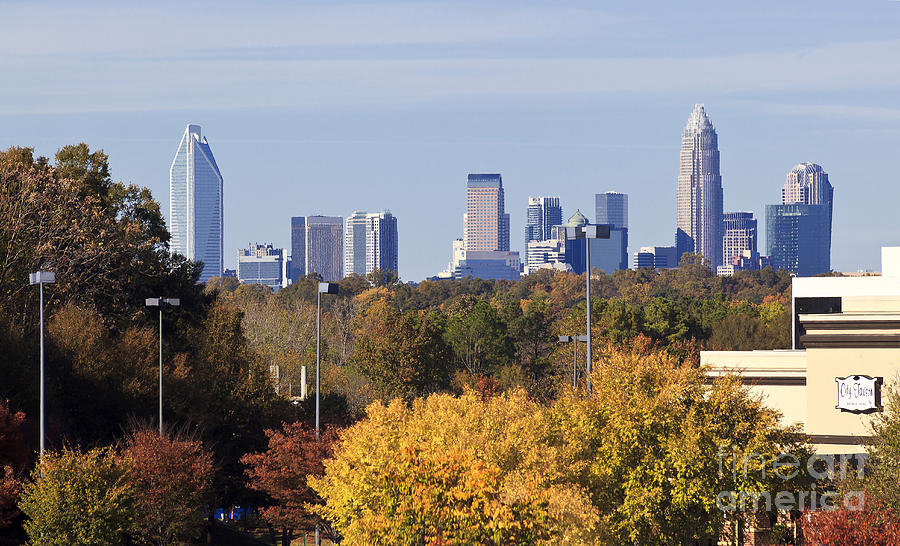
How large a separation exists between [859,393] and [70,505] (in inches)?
935

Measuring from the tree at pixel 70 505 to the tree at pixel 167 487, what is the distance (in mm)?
5326

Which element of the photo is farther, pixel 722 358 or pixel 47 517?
pixel 722 358

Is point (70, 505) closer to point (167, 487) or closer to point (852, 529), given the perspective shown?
point (167, 487)

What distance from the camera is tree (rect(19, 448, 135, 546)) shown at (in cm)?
3594

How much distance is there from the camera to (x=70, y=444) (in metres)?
45.9

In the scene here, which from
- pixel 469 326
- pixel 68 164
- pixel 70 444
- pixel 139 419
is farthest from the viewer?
pixel 469 326

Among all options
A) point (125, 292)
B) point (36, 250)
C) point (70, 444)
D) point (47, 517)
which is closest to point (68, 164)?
point (125, 292)

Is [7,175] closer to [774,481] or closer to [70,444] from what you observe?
[70,444]

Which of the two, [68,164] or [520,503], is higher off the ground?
[68,164]

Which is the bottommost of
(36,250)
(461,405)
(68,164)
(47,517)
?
(47,517)

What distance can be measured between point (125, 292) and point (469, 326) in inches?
1754

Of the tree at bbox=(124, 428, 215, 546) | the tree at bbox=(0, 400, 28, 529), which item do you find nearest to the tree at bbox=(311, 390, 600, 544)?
the tree at bbox=(124, 428, 215, 546)

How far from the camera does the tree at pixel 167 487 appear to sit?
142 feet

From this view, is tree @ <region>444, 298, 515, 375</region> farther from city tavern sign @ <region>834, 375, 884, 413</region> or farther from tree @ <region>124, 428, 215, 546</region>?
city tavern sign @ <region>834, 375, 884, 413</region>
